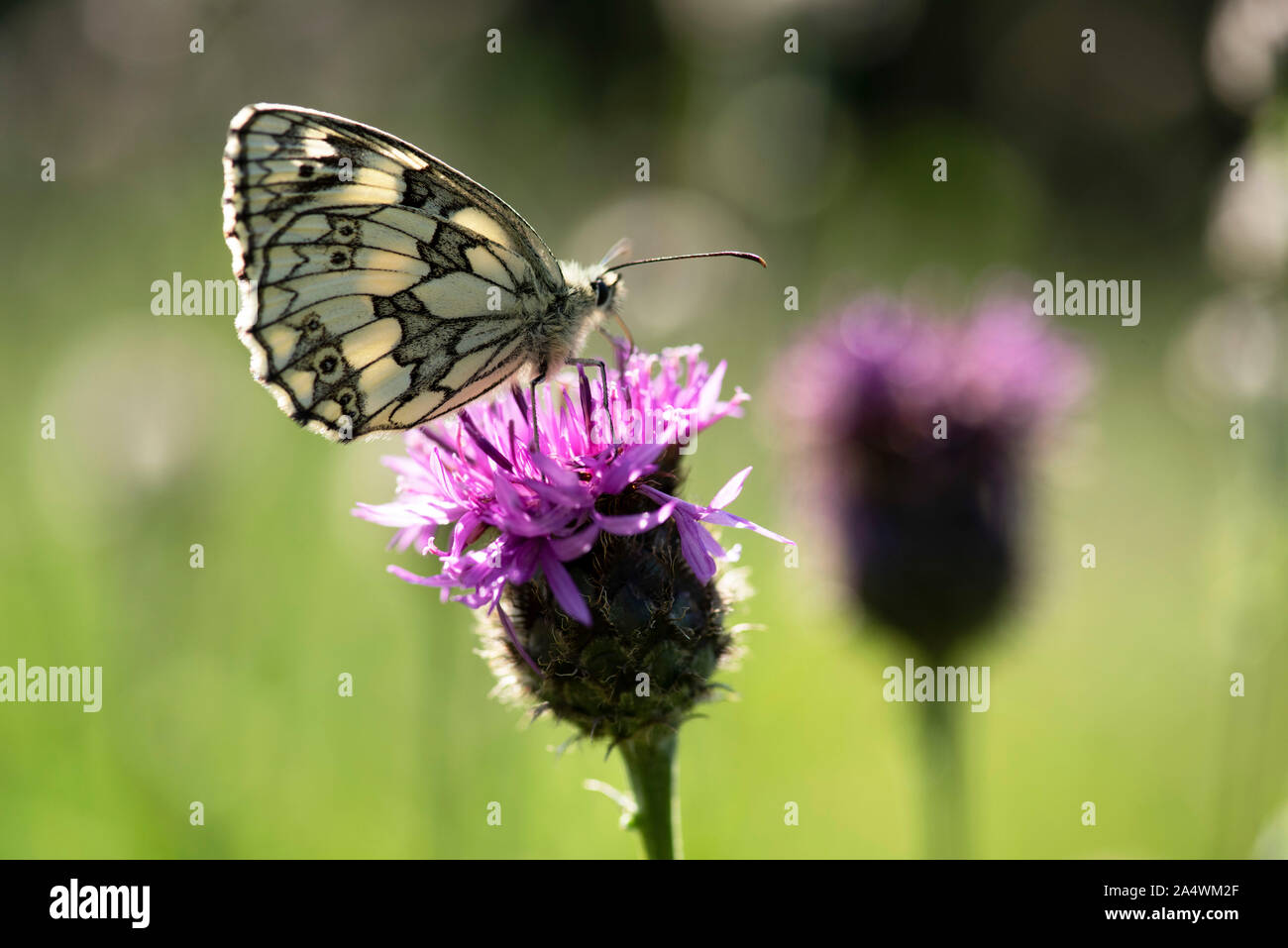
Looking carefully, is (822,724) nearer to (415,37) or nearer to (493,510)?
(493,510)

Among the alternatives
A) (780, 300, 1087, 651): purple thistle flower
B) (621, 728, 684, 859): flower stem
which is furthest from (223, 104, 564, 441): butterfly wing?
(780, 300, 1087, 651): purple thistle flower

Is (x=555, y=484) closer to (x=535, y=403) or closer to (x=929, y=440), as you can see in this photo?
(x=535, y=403)

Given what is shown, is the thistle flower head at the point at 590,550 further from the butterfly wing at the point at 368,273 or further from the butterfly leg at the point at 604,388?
the butterfly wing at the point at 368,273

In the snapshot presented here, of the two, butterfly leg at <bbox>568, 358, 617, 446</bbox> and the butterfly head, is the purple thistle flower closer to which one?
the butterfly head

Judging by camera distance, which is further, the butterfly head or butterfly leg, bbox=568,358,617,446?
the butterfly head

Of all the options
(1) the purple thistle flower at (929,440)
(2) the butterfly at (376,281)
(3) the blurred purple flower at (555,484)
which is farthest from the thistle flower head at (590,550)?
(1) the purple thistle flower at (929,440)

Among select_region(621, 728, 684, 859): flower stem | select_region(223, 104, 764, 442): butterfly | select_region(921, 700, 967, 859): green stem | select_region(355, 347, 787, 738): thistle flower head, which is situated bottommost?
select_region(921, 700, 967, 859): green stem

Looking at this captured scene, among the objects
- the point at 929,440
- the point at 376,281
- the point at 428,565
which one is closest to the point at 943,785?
the point at 929,440
